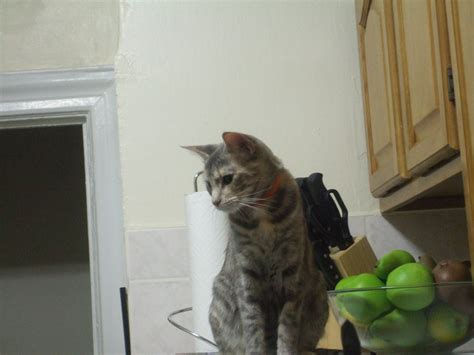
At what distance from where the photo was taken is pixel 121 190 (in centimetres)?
169

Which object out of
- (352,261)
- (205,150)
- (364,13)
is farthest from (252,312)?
(364,13)

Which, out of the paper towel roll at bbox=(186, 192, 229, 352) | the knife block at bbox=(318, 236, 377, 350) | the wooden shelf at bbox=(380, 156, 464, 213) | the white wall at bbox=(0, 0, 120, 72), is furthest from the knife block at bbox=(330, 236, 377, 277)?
the white wall at bbox=(0, 0, 120, 72)

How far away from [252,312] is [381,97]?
67 centimetres

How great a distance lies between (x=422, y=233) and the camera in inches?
64.4

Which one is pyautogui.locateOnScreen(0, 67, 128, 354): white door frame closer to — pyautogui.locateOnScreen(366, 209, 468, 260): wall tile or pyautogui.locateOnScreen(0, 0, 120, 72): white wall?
Answer: pyautogui.locateOnScreen(0, 0, 120, 72): white wall

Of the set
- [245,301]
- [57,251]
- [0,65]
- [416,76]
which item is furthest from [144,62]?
[57,251]

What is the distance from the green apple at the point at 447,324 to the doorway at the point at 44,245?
2.19 m

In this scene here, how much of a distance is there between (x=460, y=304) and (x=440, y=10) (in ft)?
1.65

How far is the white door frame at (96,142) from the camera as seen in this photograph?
1.68m

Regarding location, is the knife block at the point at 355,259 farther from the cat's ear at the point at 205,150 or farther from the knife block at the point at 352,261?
the cat's ear at the point at 205,150

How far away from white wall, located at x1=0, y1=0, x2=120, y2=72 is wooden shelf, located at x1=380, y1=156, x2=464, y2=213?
0.80 meters

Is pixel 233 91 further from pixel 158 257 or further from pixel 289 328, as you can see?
pixel 289 328

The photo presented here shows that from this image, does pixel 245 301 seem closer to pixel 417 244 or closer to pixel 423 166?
pixel 423 166

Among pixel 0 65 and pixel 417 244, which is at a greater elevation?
pixel 0 65
